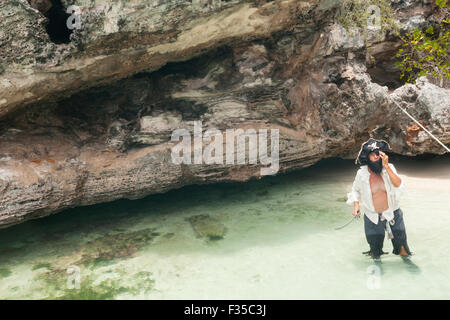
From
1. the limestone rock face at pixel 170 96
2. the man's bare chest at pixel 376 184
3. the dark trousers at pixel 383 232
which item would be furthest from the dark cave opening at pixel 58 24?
the dark trousers at pixel 383 232

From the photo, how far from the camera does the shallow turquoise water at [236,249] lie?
152 inches

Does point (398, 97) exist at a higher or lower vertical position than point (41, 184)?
higher

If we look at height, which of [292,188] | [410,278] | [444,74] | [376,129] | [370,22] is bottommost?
[410,278]

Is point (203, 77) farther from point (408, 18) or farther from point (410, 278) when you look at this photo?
point (408, 18)

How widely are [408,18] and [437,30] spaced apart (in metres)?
0.79

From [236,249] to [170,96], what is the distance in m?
2.99

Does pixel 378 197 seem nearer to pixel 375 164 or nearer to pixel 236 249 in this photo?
pixel 375 164

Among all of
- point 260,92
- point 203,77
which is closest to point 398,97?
point 260,92

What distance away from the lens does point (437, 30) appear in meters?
8.02

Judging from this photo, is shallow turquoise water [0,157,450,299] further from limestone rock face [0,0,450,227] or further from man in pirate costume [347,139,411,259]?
limestone rock face [0,0,450,227]

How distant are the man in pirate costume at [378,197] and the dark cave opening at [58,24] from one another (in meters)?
4.16

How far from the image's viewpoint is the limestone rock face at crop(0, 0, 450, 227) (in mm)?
4695

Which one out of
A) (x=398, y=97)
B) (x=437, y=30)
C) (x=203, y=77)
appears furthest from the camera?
(x=437, y=30)

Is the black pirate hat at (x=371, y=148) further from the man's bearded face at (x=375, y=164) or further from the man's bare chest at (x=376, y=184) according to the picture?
the man's bare chest at (x=376, y=184)
